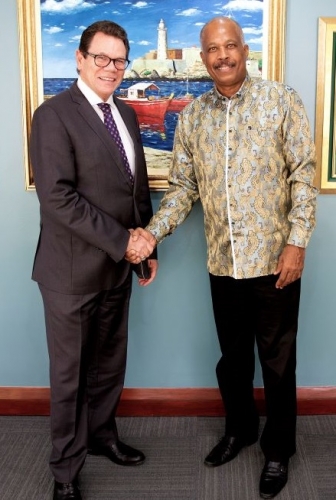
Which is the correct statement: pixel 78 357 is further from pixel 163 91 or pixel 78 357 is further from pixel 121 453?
pixel 163 91

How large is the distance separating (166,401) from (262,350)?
0.67 meters

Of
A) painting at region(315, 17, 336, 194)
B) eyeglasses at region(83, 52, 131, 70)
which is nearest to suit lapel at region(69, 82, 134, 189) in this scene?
eyeglasses at region(83, 52, 131, 70)

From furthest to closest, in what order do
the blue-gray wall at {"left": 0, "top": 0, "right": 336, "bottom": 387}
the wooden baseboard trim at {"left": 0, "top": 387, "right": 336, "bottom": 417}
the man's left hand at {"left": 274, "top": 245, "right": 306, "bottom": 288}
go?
the wooden baseboard trim at {"left": 0, "top": 387, "right": 336, "bottom": 417}, the blue-gray wall at {"left": 0, "top": 0, "right": 336, "bottom": 387}, the man's left hand at {"left": 274, "top": 245, "right": 306, "bottom": 288}

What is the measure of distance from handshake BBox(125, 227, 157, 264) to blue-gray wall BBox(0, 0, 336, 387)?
46cm

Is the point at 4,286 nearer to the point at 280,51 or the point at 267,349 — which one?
the point at 267,349

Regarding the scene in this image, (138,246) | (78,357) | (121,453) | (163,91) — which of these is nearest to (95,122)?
(138,246)

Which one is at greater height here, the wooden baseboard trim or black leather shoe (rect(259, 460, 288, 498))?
the wooden baseboard trim

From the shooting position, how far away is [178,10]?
226 centimetres

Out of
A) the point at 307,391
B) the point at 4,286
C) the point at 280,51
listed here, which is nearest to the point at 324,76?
the point at 280,51

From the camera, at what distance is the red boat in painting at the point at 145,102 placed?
2316 mm

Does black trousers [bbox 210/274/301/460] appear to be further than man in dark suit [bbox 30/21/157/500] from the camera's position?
Yes

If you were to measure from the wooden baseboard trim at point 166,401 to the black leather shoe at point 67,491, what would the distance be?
1.94 ft

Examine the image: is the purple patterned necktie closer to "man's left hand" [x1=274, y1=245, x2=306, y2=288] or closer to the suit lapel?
the suit lapel

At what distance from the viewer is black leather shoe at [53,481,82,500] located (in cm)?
196
